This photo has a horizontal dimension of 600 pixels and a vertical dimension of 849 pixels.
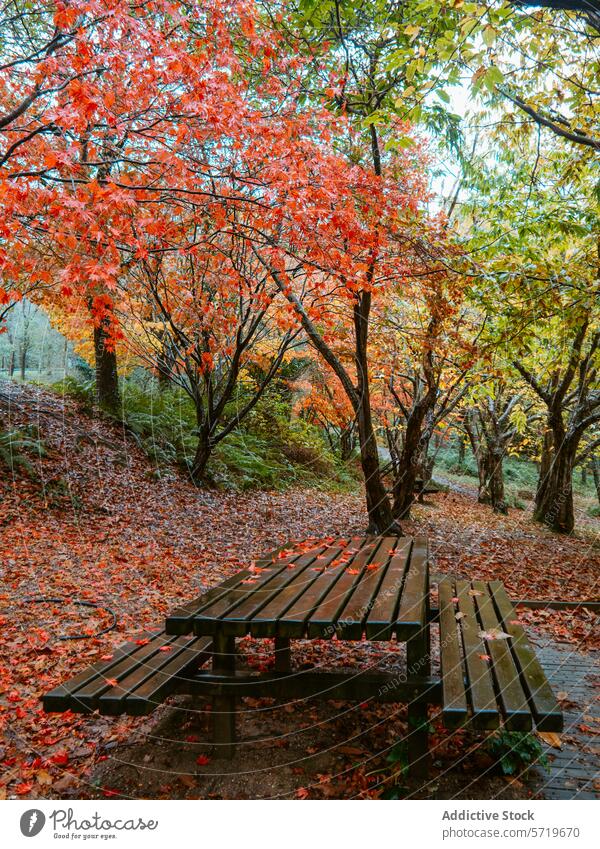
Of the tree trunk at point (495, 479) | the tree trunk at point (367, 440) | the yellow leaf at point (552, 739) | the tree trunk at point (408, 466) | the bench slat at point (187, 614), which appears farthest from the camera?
the tree trunk at point (495, 479)

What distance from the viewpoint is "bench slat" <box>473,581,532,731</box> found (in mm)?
2217

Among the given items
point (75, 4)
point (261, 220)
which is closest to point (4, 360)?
point (261, 220)

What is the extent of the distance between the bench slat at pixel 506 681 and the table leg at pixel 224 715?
1.32 metres

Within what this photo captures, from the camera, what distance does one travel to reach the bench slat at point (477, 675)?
223 cm

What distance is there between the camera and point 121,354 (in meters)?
12.0

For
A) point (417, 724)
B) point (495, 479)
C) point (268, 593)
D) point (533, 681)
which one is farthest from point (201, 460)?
point (495, 479)

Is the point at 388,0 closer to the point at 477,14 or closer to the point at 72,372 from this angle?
the point at 477,14

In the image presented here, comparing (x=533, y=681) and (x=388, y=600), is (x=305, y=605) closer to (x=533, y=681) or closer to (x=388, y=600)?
(x=388, y=600)

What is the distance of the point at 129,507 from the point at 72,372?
775 centimetres

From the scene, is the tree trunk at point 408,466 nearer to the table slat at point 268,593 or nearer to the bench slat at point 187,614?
the table slat at point 268,593

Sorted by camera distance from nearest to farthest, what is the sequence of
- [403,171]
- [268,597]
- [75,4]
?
[268,597] → [75,4] → [403,171]

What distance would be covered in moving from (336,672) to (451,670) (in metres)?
0.63

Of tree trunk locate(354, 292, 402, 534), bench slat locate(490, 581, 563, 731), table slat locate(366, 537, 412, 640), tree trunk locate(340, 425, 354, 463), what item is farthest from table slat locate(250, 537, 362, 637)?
tree trunk locate(340, 425, 354, 463)

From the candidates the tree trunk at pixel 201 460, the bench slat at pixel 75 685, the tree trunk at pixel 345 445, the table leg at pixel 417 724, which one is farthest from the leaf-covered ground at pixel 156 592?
the tree trunk at pixel 345 445
